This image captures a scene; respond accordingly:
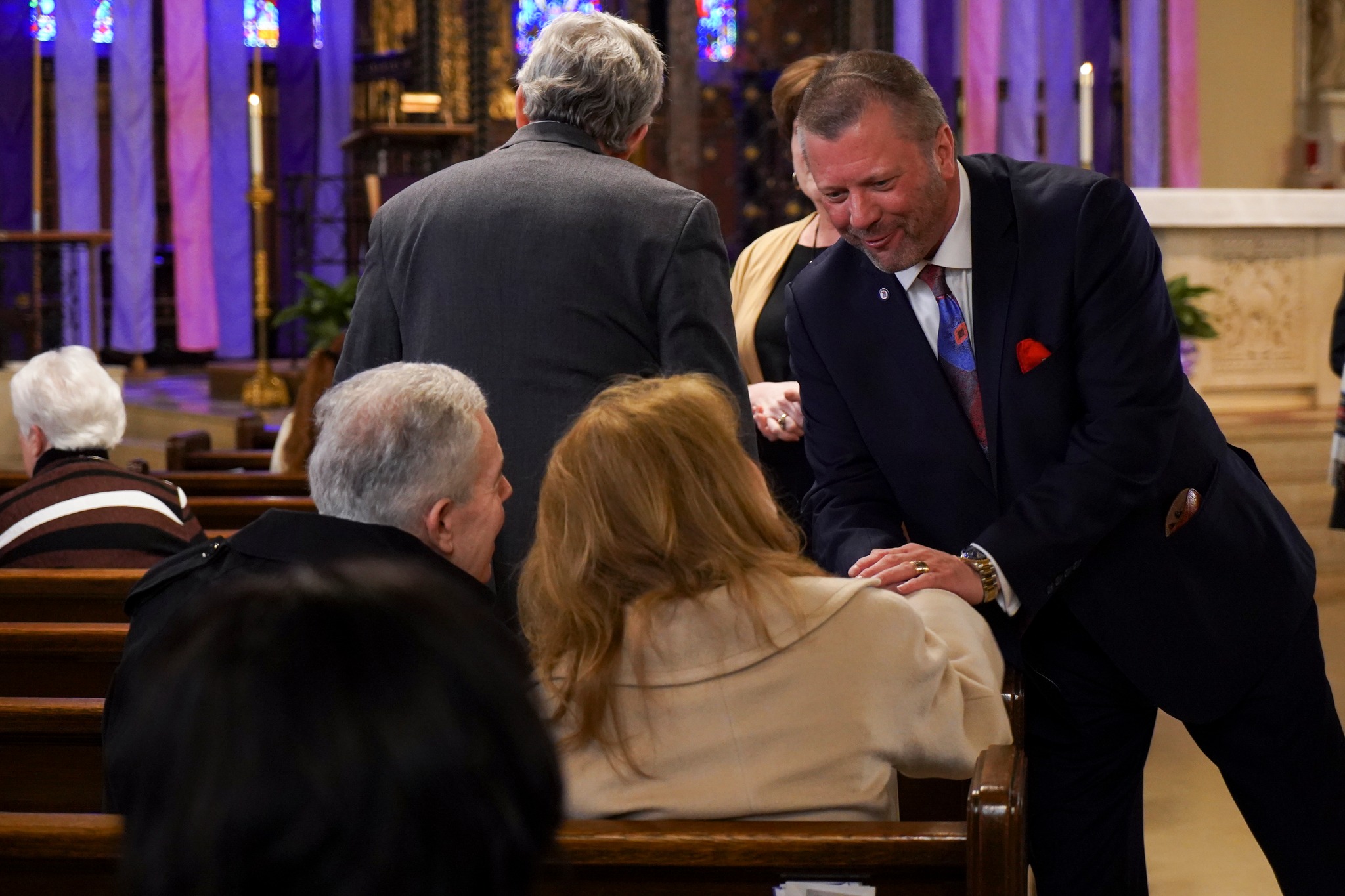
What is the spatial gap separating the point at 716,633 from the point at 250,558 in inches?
24.0

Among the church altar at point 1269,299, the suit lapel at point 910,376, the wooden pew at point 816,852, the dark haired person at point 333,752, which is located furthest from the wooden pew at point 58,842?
the church altar at point 1269,299

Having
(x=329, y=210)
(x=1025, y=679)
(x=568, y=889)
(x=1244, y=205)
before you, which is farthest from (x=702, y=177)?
(x=568, y=889)

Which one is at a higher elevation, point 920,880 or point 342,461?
point 342,461

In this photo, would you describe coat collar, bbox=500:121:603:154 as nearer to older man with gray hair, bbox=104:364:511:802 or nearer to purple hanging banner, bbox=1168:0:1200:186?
older man with gray hair, bbox=104:364:511:802

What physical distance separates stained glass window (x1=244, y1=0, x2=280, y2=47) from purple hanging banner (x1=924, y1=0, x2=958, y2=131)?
203 inches

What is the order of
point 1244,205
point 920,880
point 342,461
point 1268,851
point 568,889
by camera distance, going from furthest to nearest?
point 1244,205
point 1268,851
point 342,461
point 920,880
point 568,889

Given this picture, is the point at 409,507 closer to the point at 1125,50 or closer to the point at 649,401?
the point at 649,401

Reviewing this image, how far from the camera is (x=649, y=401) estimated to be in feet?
5.26

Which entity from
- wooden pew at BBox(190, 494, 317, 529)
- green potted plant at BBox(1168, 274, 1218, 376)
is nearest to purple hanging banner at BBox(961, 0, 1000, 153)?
green potted plant at BBox(1168, 274, 1218, 376)

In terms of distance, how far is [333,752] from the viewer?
1.81ft

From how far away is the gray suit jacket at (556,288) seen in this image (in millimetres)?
2256

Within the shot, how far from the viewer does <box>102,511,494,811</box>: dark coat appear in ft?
5.73

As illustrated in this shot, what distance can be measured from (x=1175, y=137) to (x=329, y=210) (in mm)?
6617

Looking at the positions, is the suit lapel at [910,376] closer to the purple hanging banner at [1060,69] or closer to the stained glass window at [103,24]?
the purple hanging banner at [1060,69]
